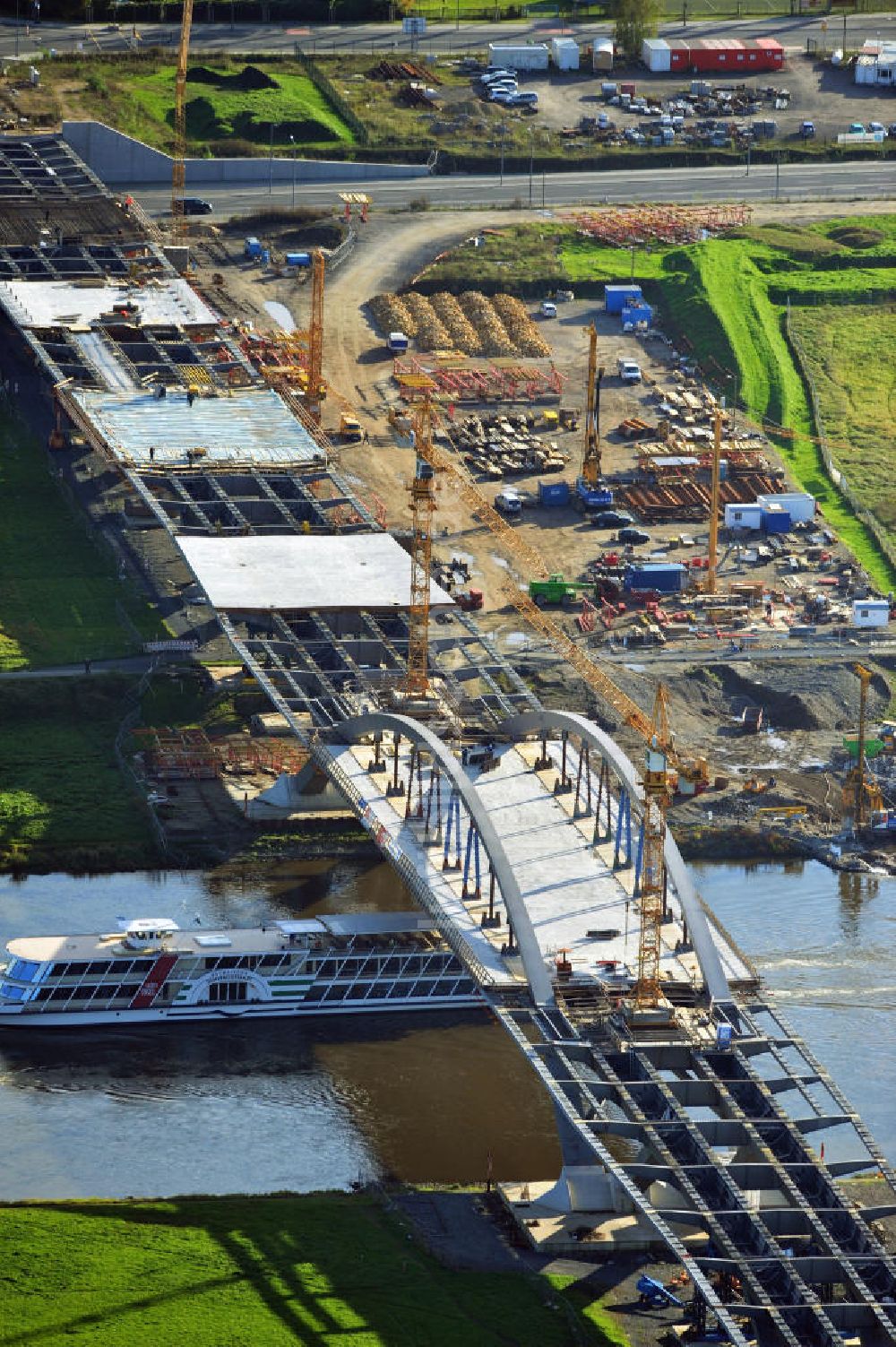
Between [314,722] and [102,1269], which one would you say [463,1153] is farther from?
[314,722]

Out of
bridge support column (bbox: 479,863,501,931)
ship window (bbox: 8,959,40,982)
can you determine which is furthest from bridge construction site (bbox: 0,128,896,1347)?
ship window (bbox: 8,959,40,982)

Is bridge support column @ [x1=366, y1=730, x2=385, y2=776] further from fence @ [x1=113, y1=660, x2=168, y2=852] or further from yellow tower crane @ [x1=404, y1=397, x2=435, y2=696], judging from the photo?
fence @ [x1=113, y1=660, x2=168, y2=852]

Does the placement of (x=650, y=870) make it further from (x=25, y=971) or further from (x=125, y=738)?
(x=125, y=738)

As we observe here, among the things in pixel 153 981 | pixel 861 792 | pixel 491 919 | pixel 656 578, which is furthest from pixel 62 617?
pixel 491 919

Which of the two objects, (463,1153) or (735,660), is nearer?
(463,1153)

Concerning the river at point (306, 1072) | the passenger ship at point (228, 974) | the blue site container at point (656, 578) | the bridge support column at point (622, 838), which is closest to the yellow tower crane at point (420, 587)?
the river at point (306, 1072)

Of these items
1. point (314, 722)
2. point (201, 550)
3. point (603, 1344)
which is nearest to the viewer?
point (603, 1344)

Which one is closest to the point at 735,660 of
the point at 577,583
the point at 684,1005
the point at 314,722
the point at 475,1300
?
the point at 577,583

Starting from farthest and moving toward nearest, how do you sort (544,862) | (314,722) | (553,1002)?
(314,722)
(544,862)
(553,1002)
